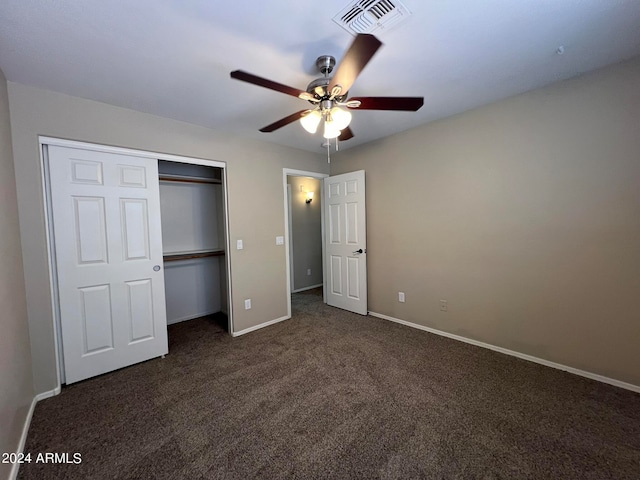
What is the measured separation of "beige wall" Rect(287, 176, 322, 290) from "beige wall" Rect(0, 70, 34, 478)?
11.8ft

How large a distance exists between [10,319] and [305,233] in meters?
4.12

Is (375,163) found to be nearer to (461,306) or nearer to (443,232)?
(443,232)

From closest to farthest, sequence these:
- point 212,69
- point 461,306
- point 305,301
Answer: point 212,69
point 461,306
point 305,301

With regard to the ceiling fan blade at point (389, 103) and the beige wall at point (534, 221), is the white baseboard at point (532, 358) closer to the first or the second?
the beige wall at point (534, 221)

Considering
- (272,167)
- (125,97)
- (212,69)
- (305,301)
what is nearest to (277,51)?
(212,69)

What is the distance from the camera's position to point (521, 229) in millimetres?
2412

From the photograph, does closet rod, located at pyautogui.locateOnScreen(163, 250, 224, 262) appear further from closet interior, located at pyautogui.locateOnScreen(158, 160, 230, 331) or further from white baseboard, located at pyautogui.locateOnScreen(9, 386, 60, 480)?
white baseboard, located at pyautogui.locateOnScreen(9, 386, 60, 480)

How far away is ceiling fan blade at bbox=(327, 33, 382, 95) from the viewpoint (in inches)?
45.0

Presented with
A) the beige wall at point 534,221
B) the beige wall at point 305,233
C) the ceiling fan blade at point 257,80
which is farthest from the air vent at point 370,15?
the beige wall at point 305,233

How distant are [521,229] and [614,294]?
768 millimetres

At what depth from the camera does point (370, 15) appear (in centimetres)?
138

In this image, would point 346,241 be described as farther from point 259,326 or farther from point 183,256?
point 183,256

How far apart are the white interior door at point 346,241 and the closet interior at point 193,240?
1563 millimetres

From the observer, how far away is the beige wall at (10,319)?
141cm
